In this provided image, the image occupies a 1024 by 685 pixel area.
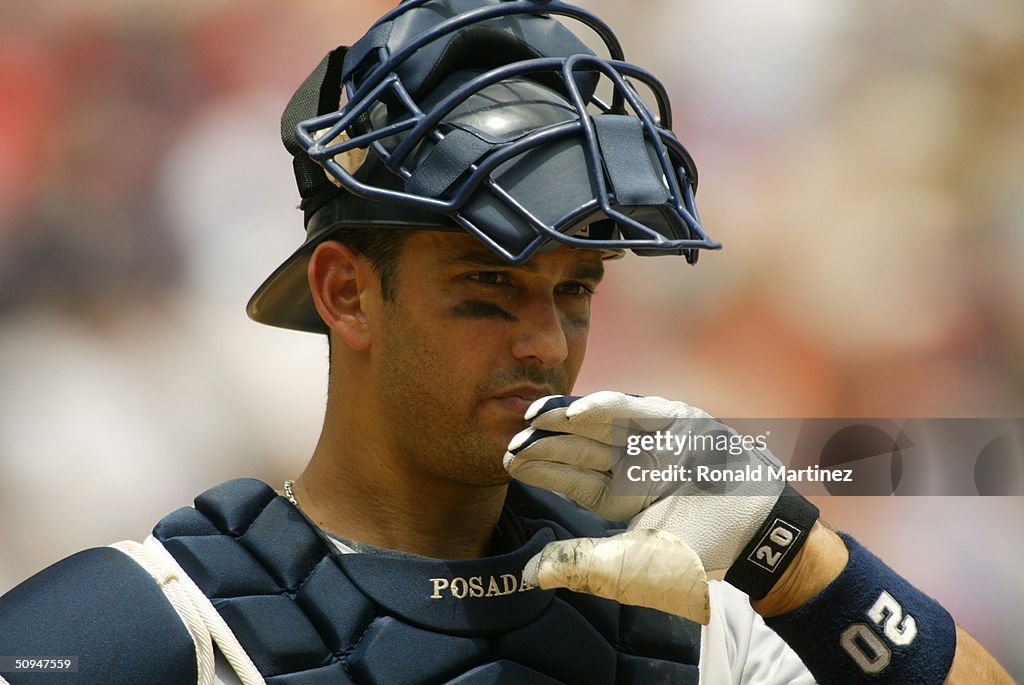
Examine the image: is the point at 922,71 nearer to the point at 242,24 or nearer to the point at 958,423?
the point at 958,423

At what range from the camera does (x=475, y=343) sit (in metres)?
1.22

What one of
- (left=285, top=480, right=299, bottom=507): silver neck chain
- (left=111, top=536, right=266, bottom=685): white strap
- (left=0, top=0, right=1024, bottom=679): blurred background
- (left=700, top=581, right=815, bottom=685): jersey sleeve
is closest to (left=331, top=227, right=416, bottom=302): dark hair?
(left=285, top=480, right=299, bottom=507): silver neck chain

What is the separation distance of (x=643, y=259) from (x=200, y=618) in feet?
5.71

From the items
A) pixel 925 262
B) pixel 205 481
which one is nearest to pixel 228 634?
pixel 205 481

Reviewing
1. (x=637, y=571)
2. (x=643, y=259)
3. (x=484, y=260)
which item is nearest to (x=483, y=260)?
(x=484, y=260)

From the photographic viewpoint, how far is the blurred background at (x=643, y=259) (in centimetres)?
229

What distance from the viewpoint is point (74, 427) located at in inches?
88.0

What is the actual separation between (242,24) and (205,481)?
107 centimetres

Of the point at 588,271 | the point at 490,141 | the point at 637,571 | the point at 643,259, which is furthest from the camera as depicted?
the point at 643,259

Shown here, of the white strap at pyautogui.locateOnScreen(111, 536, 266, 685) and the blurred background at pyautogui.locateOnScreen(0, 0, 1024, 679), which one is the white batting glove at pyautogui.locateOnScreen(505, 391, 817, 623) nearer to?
the white strap at pyautogui.locateOnScreen(111, 536, 266, 685)

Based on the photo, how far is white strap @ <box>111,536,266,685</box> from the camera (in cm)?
108

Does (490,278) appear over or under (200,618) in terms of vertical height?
over

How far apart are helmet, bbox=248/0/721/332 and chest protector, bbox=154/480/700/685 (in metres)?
0.36

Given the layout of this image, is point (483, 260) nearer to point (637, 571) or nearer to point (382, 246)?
point (382, 246)
